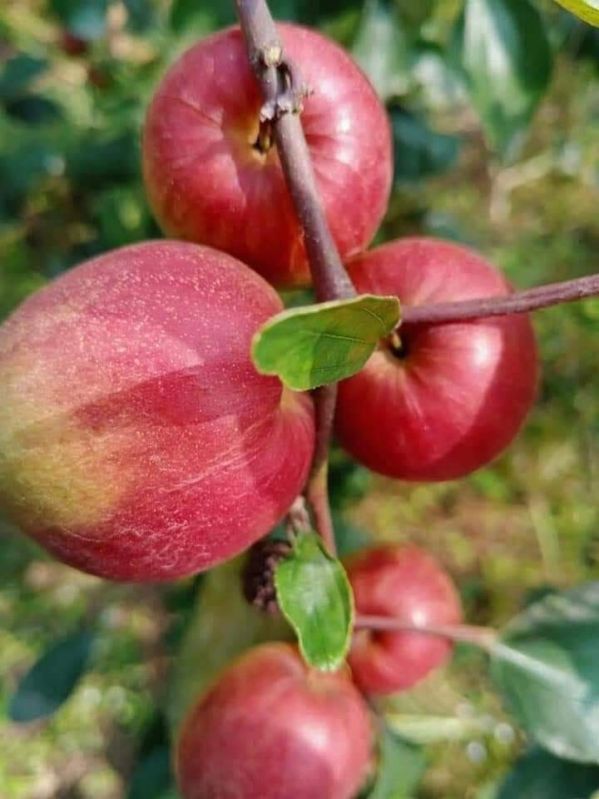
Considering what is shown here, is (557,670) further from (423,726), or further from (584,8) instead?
(584,8)

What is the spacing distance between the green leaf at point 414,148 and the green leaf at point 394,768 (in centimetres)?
48

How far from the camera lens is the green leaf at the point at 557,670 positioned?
2.00 feet

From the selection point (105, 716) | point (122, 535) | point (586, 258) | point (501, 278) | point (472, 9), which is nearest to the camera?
point (122, 535)

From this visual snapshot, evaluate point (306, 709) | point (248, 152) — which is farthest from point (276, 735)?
point (248, 152)

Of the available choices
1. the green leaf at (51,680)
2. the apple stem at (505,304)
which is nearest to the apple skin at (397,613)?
the apple stem at (505,304)

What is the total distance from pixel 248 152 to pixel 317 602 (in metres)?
0.23

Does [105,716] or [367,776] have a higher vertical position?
[367,776]

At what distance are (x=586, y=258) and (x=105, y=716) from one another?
0.87 meters

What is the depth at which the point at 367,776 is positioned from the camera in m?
0.70

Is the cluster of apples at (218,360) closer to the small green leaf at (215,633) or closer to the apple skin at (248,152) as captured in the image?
the apple skin at (248,152)

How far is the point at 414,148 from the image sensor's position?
33.9 inches

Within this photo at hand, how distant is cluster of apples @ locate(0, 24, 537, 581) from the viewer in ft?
1.42

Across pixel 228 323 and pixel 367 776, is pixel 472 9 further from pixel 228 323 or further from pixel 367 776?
pixel 367 776

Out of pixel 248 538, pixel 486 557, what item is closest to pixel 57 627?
pixel 486 557
